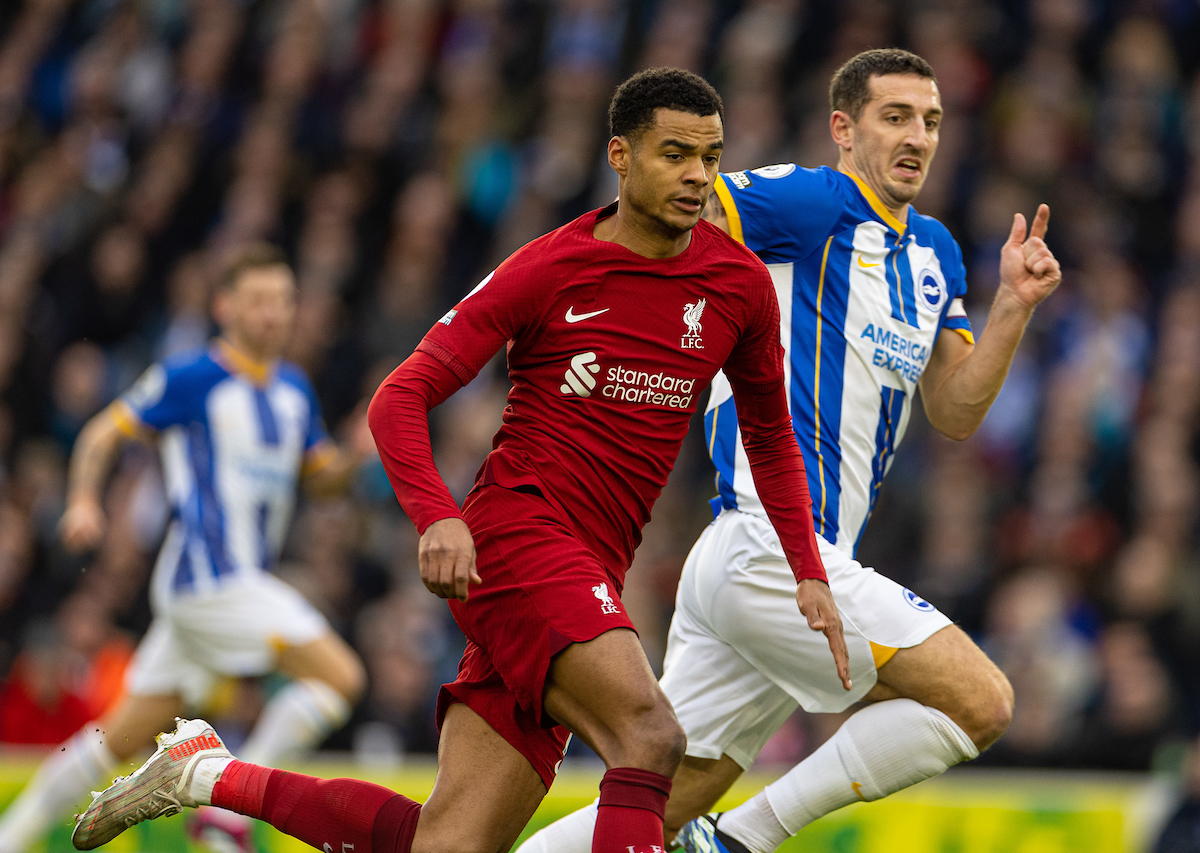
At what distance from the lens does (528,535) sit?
4059 mm

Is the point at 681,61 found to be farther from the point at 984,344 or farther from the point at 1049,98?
the point at 984,344

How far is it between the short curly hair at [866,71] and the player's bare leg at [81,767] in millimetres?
4389

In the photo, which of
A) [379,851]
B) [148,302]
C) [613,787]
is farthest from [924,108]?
[148,302]

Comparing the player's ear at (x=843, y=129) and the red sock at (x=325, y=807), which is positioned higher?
the player's ear at (x=843, y=129)

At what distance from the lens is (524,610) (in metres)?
4.00

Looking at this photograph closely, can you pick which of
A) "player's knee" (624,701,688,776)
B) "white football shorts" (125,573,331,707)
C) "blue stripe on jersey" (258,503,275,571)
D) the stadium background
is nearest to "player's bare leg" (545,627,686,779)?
"player's knee" (624,701,688,776)

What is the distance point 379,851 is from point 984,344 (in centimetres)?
251

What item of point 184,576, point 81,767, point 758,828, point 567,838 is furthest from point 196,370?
point 758,828

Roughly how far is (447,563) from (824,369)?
1.71 meters

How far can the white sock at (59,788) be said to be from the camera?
713 centimetres

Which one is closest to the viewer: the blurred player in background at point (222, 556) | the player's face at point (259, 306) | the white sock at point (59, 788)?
the white sock at point (59, 788)

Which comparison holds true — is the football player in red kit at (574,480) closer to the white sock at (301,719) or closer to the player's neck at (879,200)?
the player's neck at (879,200)

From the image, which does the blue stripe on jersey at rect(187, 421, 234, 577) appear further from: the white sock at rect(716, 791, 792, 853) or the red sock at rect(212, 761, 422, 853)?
the white sock at rect(716, 791, 792, 853)

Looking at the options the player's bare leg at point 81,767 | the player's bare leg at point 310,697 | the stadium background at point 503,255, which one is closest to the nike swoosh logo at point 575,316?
the player's bare leg at point 310,697
